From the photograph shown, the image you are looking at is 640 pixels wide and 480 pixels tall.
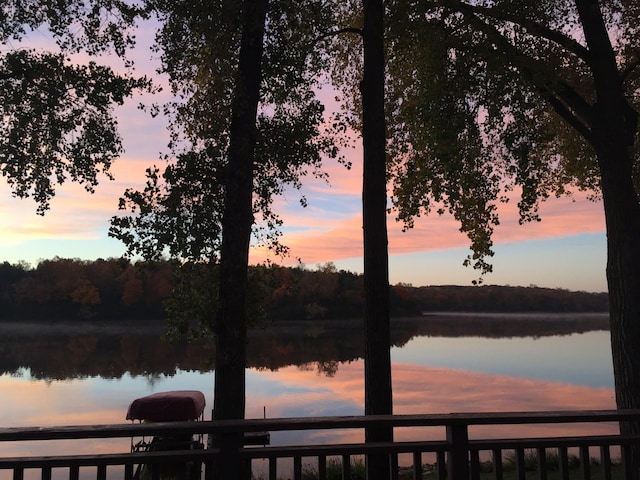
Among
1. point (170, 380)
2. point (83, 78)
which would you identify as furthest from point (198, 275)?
point (170, 380)

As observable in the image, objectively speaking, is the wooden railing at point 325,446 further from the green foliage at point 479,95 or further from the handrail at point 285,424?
the green foliage at point 479,95

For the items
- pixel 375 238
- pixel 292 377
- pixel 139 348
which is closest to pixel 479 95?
pixel 375 238

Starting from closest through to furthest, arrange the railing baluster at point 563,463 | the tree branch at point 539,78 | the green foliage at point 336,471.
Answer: the railing baluster at point 563,463
the tree branch at point 539,78
the green foliage at point 336,471

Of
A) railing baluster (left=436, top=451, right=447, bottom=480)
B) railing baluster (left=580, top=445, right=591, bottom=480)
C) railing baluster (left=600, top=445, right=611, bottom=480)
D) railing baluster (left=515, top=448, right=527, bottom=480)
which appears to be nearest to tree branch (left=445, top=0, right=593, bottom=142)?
railing baluster (left=600, top=445, right=611, bottom=480)

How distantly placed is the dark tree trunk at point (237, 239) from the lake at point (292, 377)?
1.40 meters

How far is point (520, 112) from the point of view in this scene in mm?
11258

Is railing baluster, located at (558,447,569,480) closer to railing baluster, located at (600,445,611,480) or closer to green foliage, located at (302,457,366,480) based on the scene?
railing baluster, located at (600,445,611,480)

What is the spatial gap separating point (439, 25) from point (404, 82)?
99.1 inches

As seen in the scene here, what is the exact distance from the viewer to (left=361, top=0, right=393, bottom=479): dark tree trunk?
26.4 feet

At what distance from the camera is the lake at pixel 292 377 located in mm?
28127

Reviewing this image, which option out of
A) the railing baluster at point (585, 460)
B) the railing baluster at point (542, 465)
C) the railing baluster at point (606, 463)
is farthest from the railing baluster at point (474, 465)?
the railing baluster at point (606, 463)

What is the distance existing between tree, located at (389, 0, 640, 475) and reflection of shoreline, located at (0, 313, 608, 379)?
24.5 meters

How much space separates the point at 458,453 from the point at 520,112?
868cm

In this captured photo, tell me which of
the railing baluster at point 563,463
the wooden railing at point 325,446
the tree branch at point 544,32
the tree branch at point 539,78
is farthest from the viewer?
the tree branch at point 544,32
